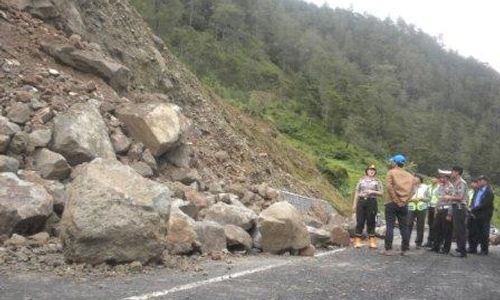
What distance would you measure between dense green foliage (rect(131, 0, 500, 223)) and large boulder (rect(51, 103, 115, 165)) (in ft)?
77.0

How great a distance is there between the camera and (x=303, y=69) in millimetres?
98188

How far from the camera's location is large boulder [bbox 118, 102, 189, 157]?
41.4ft

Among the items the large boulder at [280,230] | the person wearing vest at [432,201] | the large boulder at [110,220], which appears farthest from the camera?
the person wearing vest at [432,201]

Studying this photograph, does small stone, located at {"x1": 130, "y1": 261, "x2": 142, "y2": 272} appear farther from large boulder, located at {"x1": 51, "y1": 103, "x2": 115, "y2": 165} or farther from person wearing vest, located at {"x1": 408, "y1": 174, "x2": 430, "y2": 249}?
person wearing vest, located at {"x1": 408, "y1": 174, "x2": 430, "y2": 249}

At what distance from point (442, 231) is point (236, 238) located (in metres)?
4.97

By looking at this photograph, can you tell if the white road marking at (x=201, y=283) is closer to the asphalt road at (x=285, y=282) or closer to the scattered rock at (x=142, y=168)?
the asphalt road at (x=285, y=282)

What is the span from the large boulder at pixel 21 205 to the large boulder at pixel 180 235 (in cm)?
177

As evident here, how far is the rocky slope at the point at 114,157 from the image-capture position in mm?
7695

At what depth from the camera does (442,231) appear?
504 inches

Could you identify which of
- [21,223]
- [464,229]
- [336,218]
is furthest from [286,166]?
[21,223]

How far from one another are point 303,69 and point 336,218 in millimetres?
82297

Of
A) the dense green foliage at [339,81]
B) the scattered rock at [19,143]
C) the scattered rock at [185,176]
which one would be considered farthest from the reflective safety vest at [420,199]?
the dense green foliage at [339,81]

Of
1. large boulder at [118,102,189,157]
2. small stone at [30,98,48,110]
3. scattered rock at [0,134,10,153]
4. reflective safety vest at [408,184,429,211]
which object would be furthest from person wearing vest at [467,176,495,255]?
scattered rock at [0,134,10,153]

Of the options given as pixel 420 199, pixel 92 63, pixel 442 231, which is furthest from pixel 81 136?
pixel 420 199
